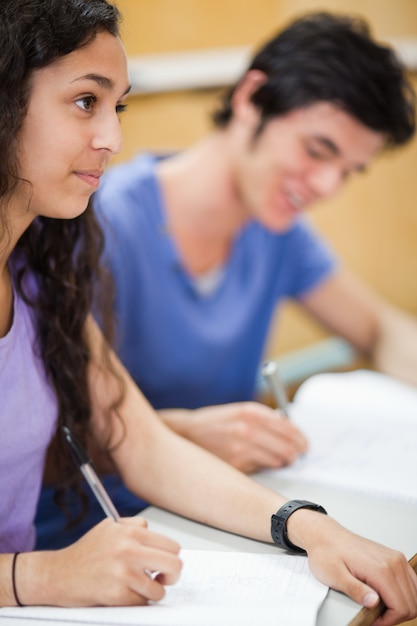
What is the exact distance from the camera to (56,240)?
114 cm

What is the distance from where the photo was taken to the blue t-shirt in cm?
167

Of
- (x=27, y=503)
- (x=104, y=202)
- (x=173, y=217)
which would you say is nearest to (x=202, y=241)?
(x=173, y=217)

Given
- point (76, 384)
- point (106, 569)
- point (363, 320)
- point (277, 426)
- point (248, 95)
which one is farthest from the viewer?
point (363, 320)

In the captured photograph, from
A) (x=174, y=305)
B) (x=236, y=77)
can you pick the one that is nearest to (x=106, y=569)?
(x=174, y=305)

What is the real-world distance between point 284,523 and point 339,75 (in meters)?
0.89

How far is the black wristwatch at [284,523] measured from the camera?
0.96 meters

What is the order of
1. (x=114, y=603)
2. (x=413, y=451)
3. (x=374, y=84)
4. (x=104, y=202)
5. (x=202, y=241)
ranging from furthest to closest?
(x=202, y=241) < (x=104, y=202) < (x=374, y=84) < (x=413, y=451) < (x=114, y=603)

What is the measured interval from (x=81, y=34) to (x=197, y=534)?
0.62 m

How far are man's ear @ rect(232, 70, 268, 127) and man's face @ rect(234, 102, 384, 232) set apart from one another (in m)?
0.04

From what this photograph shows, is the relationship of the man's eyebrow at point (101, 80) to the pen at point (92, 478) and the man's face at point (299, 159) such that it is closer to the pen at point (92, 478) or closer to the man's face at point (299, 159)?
the pen at point (92, 478)

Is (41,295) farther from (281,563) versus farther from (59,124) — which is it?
Answer: (281,563)

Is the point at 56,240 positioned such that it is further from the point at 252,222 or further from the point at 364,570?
the point at 252,222

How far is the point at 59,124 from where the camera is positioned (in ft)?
2.93

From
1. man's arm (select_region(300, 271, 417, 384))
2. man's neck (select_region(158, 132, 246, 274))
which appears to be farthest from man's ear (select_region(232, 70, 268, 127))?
man's arm (select_region(300, 271, 417, 384))
